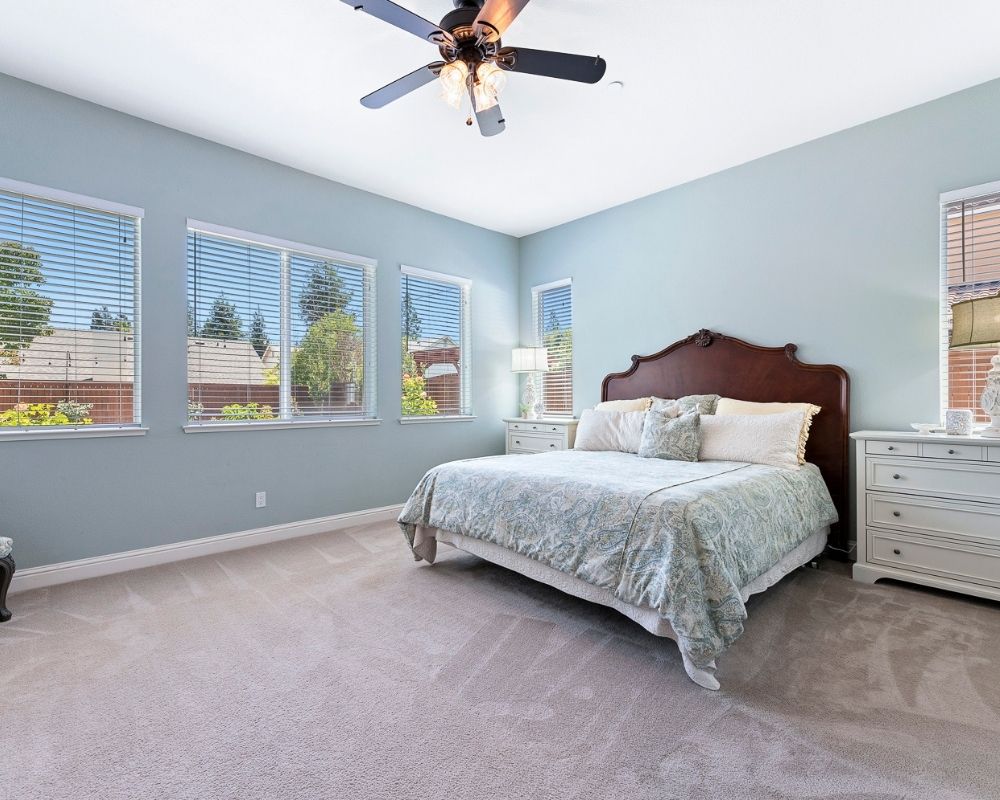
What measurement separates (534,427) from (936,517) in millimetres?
2908

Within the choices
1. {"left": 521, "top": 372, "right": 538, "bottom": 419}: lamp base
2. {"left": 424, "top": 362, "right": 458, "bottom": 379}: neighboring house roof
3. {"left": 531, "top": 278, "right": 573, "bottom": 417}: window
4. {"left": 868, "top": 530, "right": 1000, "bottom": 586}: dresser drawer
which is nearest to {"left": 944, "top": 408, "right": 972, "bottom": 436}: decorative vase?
{"left": 868, "top": 530, "right": 1000, "bottom": 586}: dresser drawer

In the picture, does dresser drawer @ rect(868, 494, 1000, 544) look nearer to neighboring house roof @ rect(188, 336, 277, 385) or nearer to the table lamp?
the table lamp

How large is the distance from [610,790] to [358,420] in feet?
10.7

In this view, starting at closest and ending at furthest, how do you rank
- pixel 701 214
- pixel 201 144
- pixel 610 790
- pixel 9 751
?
pixel 610 790 < pixel 9 751 < pixel 201 144 < pixel 701 214

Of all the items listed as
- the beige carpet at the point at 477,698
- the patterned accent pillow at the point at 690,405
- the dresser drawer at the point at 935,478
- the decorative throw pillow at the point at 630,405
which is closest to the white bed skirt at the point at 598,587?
the beige carpet at the point at 477,698

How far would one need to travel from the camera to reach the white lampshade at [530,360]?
4.90 meters

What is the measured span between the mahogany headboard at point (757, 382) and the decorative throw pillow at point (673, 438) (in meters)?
0.65

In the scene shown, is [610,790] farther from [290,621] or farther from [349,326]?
[349,326]

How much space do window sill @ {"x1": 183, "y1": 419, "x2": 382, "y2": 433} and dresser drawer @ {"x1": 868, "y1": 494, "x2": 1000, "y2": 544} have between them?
347 cm

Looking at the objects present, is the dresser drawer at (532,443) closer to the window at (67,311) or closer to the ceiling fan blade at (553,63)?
the ceiling fan blade at (553,63)

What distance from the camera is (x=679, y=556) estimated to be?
6.26 ft

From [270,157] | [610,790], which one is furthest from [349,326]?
[610,790]

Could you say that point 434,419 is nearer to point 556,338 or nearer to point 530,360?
point 530,360

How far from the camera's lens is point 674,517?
6.50ft
